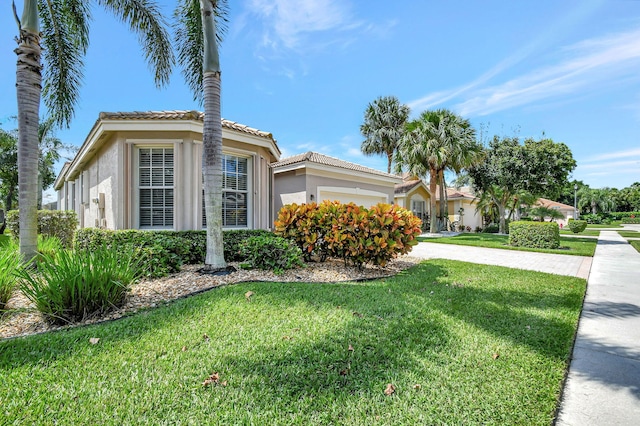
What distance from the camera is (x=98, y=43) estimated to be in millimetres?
9656

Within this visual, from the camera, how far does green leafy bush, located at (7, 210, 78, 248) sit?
10922mm

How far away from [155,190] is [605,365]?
977 centimetres

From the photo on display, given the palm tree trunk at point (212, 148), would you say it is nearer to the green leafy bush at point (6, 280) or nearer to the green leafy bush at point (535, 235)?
the green leafy bush at point (6, 280)

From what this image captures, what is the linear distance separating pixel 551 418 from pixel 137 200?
9494 millimetres

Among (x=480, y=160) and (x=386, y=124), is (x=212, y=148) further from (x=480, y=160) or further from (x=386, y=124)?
(x=386, y=124)

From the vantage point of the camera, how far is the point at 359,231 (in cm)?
711

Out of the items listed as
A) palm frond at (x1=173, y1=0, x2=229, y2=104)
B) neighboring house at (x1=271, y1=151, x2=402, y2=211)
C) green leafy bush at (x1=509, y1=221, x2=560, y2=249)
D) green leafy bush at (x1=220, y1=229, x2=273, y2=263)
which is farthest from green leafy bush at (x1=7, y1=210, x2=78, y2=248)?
green leafy bush at (x1=509, y1=221, x2=560, y2=249)

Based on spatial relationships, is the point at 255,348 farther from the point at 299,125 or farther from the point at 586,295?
the point at 299,125

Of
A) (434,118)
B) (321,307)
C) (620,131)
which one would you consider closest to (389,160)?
(434,118)

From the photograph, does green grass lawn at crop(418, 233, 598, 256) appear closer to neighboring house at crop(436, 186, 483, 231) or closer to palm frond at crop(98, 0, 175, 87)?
neighboring house at crop(436, 186, 483, 231)

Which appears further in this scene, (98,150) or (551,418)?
(98,150)

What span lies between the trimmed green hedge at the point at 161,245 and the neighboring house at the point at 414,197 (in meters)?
18.1

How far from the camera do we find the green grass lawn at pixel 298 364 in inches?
89.3

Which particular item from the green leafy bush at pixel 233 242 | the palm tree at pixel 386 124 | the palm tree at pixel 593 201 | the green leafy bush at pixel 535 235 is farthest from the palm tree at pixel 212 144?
the palm tree at pixel 593 201
